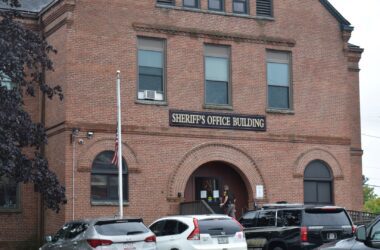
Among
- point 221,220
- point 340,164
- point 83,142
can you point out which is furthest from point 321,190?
point 221,220

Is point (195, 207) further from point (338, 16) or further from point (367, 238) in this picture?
point (367, 238)

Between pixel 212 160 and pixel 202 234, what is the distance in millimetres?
10393

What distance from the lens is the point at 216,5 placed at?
30.7 meters

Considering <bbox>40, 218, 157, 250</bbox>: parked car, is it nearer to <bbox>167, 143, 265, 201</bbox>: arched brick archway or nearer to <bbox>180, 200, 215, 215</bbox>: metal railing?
<bbox>180, 200, 215, 215</bbox>: metal railing

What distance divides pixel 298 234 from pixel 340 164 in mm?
12323

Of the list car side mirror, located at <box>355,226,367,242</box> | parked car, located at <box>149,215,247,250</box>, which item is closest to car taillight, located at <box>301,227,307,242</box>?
parked car, located at <box>149,215,247,250</box>

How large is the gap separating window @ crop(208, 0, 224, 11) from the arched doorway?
627 cm

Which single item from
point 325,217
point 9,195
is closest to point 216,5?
point 9,195

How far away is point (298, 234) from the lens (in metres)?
20.2

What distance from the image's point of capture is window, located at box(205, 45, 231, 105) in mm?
29984

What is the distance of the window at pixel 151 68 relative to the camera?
1131 inches

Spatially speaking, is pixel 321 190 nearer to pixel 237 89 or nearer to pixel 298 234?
pixel 237 89

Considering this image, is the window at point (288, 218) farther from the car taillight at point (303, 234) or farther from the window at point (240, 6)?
the window at point (240, 6)

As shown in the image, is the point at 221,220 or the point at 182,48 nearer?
the point at 221,220
